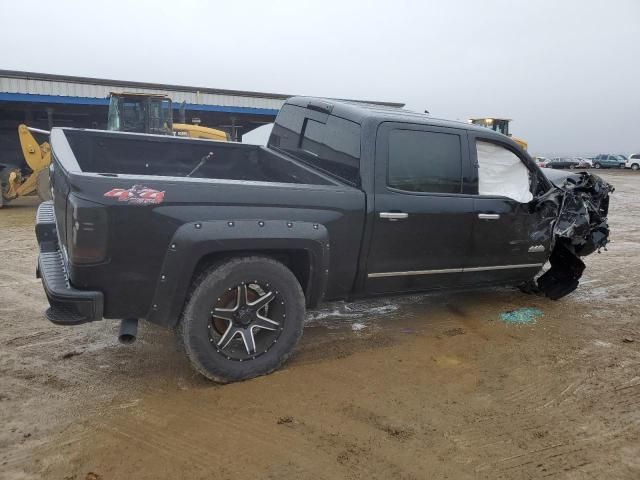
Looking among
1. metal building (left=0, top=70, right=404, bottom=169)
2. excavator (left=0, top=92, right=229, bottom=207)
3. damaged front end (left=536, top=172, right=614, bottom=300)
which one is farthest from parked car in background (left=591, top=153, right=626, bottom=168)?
damaged front end (left=536, top=172, right=614, bottom=300)

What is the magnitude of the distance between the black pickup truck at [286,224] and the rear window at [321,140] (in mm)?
16

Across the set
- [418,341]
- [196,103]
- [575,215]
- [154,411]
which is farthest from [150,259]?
[196,103]

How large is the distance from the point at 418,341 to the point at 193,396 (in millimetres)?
1971

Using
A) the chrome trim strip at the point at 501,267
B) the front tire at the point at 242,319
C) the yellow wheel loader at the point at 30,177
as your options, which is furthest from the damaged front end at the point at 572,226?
the yellow wheel loader at the point at 30,177

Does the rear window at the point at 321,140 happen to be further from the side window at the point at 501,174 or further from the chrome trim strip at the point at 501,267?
the chrome trim strip at the point at 501,267

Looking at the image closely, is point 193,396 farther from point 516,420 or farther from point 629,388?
point 629,388

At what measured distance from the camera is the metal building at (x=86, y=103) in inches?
837

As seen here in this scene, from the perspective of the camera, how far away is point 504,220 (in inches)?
177

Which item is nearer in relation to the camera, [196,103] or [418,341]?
[418,341]

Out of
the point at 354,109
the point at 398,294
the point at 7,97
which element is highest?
the point at 7,97

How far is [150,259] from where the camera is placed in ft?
9.85

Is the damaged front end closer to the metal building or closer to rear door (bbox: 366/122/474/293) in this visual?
rear door (bbox: 366/122/474/293)

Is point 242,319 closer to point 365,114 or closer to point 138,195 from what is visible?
point 138,195

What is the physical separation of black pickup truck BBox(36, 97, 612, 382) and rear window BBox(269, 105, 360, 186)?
0.6 inches
